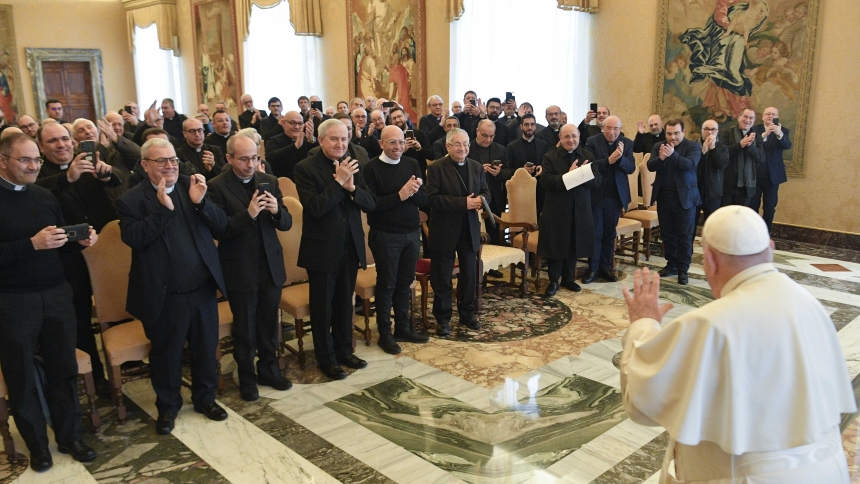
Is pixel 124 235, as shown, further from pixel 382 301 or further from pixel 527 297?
pixel 527 297

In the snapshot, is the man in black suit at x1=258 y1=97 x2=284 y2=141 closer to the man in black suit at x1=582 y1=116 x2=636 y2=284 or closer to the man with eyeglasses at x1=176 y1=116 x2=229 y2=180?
the man with eyeglasses at x1=176 y1=116 x2=229 y2=180

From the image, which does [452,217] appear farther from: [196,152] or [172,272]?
[196,152]

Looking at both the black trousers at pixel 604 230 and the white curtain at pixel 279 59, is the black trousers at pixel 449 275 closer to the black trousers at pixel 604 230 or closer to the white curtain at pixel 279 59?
the black trousers at pixel 604 230

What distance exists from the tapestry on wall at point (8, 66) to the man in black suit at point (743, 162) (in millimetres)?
16966

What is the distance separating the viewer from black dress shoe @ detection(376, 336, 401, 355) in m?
5.24

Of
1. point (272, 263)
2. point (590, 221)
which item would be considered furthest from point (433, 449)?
point (590, 221)

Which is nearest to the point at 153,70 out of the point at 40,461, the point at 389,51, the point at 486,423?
the point at 389,51

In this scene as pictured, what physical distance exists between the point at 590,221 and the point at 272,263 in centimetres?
356

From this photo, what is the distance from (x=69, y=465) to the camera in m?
3.66

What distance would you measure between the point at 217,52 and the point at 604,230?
13567mm

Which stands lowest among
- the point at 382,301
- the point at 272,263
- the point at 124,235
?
the point at 382,301

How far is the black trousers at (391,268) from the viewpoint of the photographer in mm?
5062

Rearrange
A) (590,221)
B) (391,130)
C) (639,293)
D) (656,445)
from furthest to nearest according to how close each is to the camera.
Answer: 1. (590,221)
2. (391,130)
3. (656,445)
4. (639,293)

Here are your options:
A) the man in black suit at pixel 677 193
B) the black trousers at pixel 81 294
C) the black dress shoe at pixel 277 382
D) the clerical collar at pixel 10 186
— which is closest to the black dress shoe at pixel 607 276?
the man in black suit at pixel 677 193
